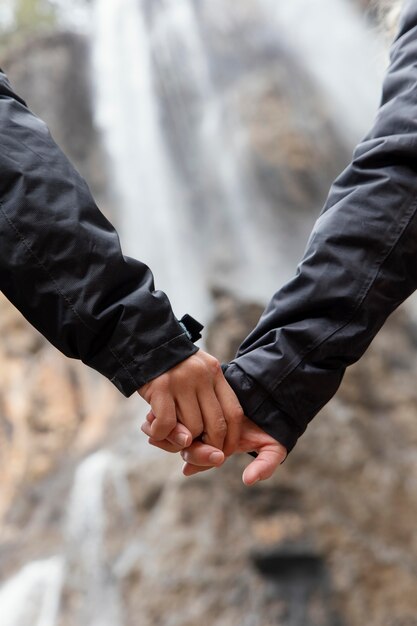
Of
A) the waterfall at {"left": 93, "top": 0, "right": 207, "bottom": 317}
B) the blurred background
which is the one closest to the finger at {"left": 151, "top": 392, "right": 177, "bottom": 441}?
the blurred background

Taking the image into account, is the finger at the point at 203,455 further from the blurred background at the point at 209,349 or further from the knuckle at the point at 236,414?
the blurred background at the point at 209,349

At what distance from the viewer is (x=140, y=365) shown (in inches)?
50.3

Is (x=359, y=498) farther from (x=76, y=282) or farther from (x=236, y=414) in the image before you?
(x=76, y=282)

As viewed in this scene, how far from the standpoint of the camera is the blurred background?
3.96 meters

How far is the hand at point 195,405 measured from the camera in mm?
1305

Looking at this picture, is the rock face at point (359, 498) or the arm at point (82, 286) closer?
the arm at point (82, 286)

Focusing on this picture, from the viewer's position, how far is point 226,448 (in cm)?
143

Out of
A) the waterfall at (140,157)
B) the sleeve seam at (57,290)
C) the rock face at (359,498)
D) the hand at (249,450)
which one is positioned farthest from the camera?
the waterfall at (140,157)

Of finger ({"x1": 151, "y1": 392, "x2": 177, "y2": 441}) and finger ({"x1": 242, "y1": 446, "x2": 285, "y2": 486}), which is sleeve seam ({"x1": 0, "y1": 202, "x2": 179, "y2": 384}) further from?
finger ({"x1": 242, "y1": 446, "x2": 285, "y2": 486})

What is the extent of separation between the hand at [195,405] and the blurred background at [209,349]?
51.5 inches

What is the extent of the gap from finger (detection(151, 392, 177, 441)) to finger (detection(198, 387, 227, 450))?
2.4 inches

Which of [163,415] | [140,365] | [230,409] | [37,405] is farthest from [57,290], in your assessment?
[37,405]

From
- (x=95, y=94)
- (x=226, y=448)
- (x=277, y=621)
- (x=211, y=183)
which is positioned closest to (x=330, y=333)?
(x=226, y=448)

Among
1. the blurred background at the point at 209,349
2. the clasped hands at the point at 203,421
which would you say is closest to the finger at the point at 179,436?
the clasped hands at the point at 203,421
